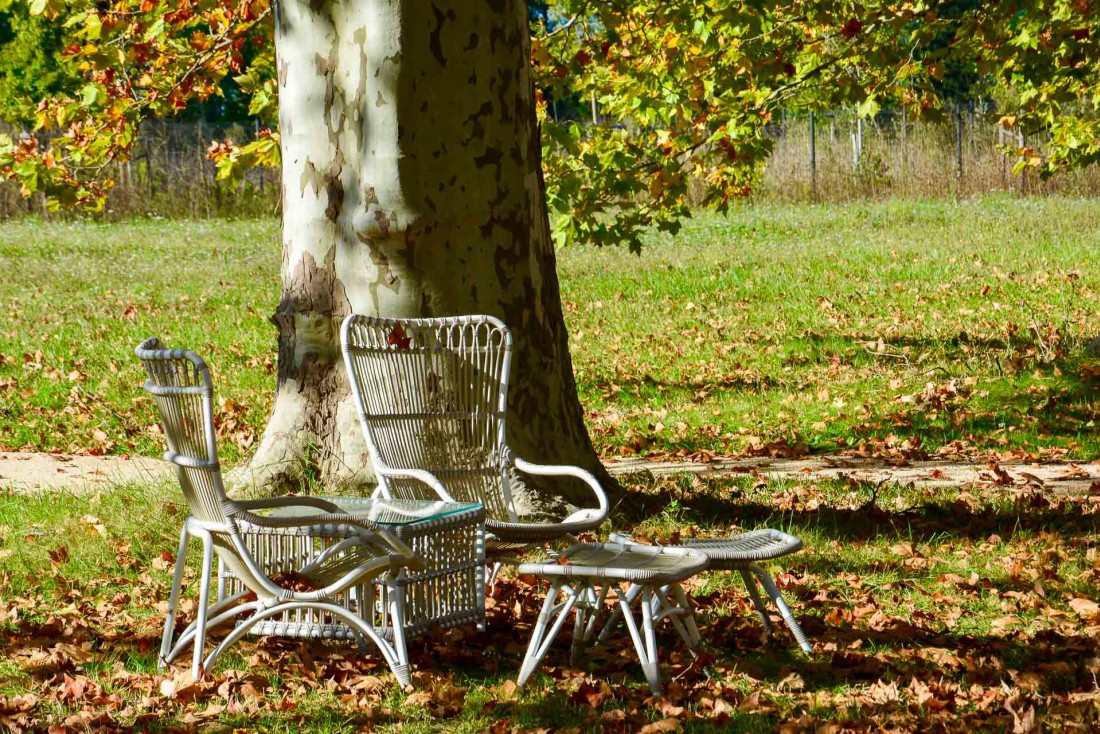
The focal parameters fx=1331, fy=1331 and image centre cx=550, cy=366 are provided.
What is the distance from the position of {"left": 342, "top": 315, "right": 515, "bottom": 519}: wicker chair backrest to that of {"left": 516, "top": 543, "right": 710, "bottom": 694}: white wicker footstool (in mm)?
1290

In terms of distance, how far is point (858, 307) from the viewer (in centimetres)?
1432

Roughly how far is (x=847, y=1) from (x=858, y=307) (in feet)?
14.4

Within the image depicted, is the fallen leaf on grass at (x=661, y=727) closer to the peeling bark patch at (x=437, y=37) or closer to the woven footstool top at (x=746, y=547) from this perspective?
the woven footstool top at (x=746, y=547)

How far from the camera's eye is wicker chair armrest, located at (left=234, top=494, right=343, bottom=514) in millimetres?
4246

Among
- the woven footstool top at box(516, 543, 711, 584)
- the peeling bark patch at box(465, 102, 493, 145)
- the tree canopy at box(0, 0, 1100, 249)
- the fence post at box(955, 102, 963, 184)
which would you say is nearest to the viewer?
the woven footstool top at box(516, 543, 711, 584)

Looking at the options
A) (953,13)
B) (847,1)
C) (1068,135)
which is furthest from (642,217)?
(953,13)

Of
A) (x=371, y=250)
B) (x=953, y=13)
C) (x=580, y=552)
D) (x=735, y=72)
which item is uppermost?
(x=953, y=13)

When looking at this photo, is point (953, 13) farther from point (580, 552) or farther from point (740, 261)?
point (580, 552)

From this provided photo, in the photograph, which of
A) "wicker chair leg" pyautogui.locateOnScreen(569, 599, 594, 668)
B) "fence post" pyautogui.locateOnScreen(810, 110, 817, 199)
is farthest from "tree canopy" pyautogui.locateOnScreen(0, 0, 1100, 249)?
"fence post" pyautogui.locateOnScreen(810, 110, 817, 199)

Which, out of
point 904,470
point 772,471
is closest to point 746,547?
point 772,471

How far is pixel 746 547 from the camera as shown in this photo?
14.8 ft

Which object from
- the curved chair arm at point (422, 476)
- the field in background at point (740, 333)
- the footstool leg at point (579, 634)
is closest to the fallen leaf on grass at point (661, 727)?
the footstool leg at point (579, 634)

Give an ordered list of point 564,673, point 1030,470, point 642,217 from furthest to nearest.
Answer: point 642,217, point 1030,470, point 564,673

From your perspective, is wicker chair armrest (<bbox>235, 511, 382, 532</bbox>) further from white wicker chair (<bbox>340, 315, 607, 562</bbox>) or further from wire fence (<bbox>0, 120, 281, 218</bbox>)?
wire fence (<bbox>0, 120, 281, 218</bbox>)
